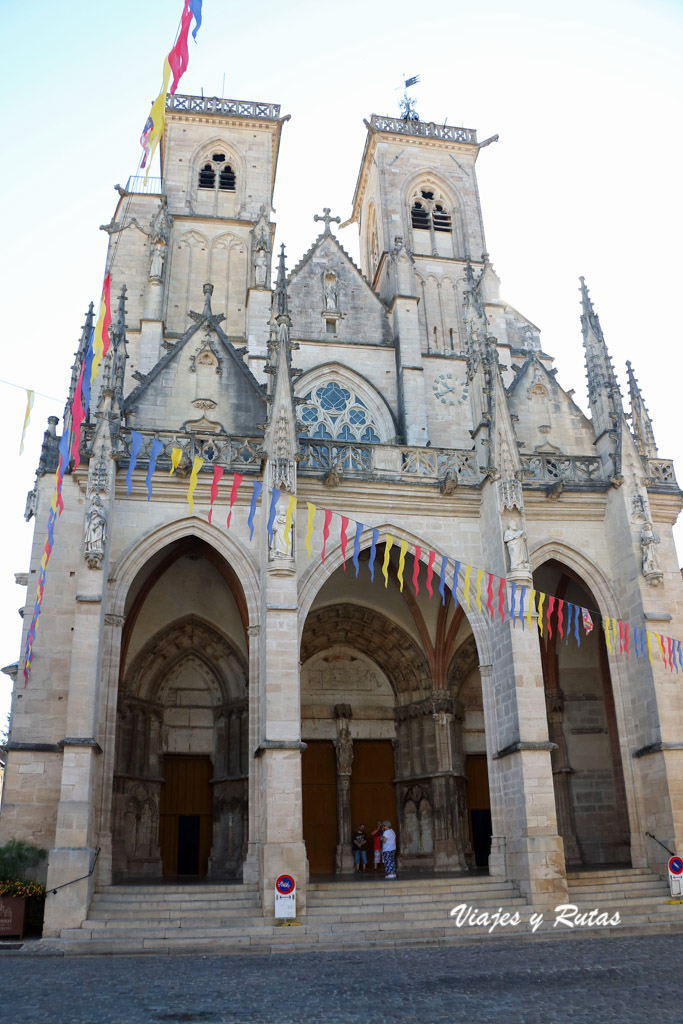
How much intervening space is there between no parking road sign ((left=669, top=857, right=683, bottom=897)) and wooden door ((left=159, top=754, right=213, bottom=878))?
342 inches

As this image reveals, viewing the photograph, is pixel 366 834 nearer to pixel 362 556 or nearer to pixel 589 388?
pixel 362 556

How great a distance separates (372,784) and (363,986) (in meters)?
10.4

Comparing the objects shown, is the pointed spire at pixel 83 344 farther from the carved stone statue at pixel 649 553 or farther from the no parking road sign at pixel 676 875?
the no parking road sign at pixel 676 875

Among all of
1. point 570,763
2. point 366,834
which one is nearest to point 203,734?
point 366,834

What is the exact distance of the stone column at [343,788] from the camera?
16767 mm

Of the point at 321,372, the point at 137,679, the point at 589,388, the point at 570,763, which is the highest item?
the point at 321,372

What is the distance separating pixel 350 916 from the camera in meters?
11.6

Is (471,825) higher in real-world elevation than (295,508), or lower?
lower

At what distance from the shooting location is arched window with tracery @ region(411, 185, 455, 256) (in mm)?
26203

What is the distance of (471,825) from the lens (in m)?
18.1

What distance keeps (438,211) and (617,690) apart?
17.7 meters

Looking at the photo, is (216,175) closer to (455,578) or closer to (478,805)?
(455,578)

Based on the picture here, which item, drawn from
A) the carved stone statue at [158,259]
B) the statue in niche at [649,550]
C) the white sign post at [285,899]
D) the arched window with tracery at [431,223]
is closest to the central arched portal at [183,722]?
the white sign post at [285,899]

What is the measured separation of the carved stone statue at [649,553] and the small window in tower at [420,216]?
48.9 feet
